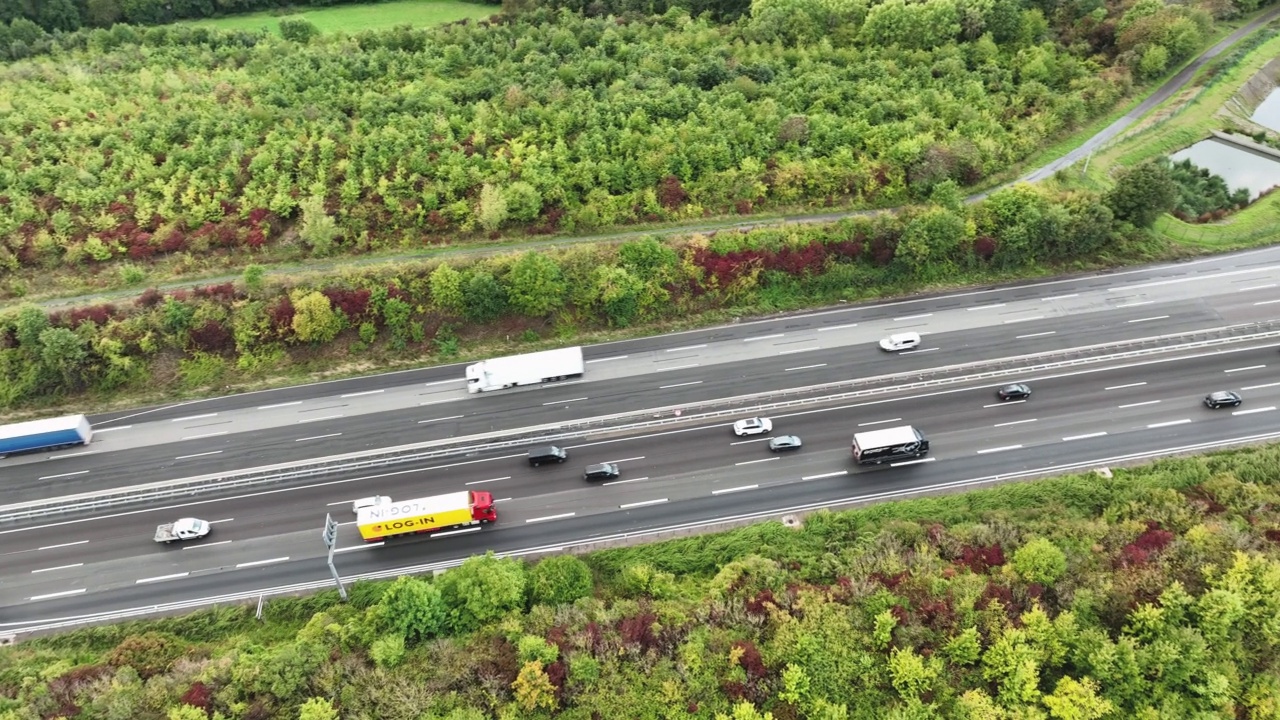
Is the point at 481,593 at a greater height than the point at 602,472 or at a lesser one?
lesser

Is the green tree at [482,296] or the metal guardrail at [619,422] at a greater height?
the green tree at [482,296]

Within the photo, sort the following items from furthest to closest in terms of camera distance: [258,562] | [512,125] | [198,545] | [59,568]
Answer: [512,125] → [198,545] → [59,568] → [258,562]

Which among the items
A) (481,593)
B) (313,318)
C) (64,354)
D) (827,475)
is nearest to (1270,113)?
(827,475)

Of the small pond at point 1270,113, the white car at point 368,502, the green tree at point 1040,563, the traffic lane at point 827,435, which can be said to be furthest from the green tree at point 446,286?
the small pond at point 1270,113

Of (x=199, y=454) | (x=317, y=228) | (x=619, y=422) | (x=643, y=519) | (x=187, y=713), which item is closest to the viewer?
(x=187, y=713)

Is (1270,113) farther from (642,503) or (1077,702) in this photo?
(642,503)

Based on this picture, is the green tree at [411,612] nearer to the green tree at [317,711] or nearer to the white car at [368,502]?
the green tree at [317,711]

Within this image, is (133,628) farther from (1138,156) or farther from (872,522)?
(1138,156)

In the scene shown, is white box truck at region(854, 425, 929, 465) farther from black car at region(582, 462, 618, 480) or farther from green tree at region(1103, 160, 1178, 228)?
green tree at region(1103, 160, 1178, 228)
